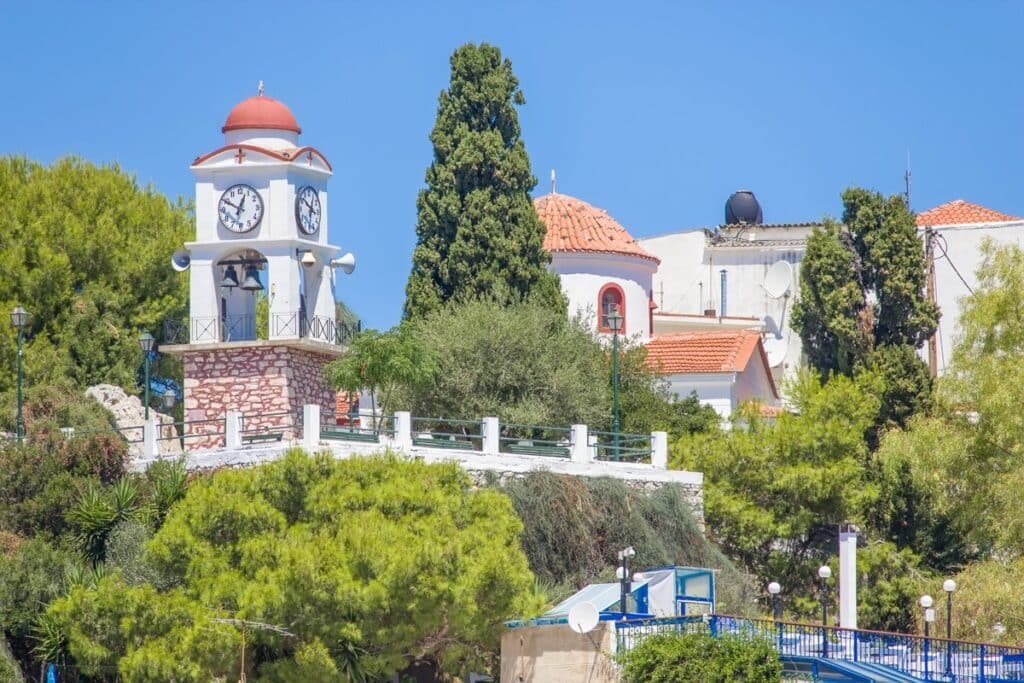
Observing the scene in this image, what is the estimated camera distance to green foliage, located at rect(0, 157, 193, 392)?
5216 cm

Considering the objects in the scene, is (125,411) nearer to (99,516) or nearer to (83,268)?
(99,516)

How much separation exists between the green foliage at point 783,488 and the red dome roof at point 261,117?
10897 millimetres

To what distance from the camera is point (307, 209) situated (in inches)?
1748

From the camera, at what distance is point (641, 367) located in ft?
168

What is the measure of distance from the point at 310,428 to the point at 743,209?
3763cm

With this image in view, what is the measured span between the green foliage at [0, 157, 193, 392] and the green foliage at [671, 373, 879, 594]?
14216 mm

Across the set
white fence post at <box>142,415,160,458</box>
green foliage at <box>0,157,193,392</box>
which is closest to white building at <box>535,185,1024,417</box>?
green foliage at <box>0,157,193,392</box>

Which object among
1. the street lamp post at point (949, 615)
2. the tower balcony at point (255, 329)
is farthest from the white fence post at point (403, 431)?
the street lamp post at point (949, 615)

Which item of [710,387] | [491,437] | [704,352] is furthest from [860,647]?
[704,352]

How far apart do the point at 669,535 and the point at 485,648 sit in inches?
286

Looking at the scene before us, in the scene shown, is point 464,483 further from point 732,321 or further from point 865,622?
point 732,321

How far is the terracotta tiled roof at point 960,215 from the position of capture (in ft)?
224

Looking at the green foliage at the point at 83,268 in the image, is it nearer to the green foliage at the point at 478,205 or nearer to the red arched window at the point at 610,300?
the green foliage at the point at 478,205

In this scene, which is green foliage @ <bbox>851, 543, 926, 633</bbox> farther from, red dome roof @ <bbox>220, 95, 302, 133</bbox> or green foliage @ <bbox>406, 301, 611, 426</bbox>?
red dome roof @ <bbox>220, 95, 302, 133</bbox>
